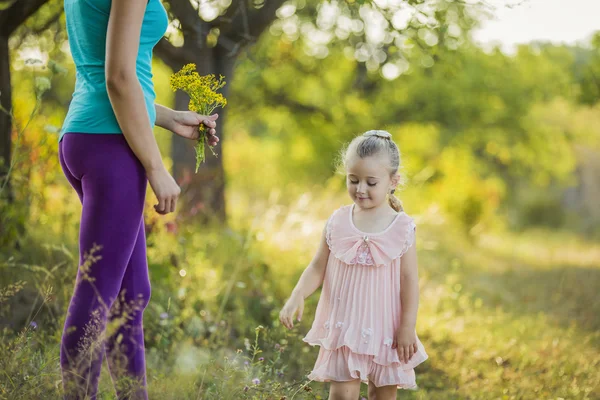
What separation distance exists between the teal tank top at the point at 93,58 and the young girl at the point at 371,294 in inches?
35.9

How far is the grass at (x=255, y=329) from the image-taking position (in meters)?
2.59

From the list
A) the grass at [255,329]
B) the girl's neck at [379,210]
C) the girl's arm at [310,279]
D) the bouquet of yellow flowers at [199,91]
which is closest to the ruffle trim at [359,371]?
the grass at [255,329]

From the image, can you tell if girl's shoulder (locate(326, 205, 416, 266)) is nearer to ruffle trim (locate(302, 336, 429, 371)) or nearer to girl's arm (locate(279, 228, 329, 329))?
girl's arm (locate(279, 228, 329, 329))

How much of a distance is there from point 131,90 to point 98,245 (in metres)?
0.46

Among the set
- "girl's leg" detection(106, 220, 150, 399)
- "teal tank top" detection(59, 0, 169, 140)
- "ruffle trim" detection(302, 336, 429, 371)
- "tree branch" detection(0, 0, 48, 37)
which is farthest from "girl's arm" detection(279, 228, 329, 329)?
"tree branch" detection(0, 0, 48, 37)

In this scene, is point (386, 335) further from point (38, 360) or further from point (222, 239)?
point (222, 239)

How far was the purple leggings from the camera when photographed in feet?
5.84

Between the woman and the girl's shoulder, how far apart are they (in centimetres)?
80

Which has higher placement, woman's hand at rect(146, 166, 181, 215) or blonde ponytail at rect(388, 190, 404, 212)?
woman's hand at rect(146, 166, 181, 215)

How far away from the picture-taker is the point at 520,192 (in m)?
20.4

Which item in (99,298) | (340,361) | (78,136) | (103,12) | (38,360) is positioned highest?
(103,12)

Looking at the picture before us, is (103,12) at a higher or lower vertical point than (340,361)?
higher

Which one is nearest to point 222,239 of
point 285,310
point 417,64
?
point 285,310

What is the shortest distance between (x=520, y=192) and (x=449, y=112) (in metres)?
11.7
